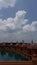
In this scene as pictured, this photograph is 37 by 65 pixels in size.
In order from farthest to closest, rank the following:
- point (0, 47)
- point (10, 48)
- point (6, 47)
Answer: point (0, 47) → point (6, 47) → point (10, 48)

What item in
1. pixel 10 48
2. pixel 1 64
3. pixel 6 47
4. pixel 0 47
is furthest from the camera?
pixel 0 47

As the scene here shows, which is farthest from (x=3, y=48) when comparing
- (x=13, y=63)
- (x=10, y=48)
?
(x=13, y=63)

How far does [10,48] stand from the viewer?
34.3 metres

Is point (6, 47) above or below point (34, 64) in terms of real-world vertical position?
above

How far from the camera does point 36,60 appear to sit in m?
4.66

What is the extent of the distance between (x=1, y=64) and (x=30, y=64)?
84 centimetres

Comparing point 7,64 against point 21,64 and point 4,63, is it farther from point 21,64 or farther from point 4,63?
point 21,64

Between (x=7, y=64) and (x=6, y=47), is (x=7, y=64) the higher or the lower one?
the lower one

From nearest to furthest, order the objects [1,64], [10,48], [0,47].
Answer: [1,64], [10,48], [0,47]

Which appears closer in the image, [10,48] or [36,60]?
[36,60]

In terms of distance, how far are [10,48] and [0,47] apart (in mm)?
6753

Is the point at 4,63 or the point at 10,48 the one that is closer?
the point at 4,63

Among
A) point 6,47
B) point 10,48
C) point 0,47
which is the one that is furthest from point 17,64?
point 0,47

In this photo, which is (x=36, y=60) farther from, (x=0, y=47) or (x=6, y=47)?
(x=0, y=47)
